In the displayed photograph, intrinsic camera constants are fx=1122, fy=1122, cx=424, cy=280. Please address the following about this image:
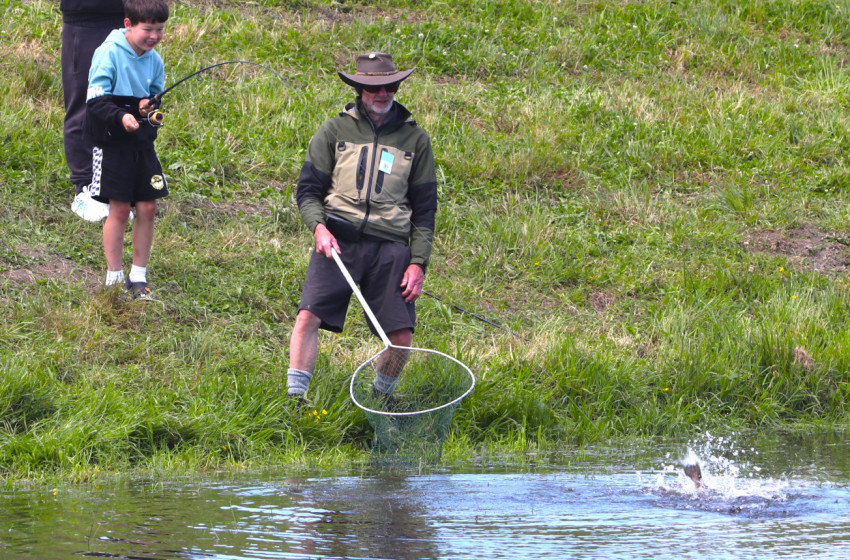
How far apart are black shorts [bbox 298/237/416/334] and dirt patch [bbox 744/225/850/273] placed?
197 inches

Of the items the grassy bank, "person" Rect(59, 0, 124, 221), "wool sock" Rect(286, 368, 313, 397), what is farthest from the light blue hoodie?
"wool sock" Rect(286, 368, 313, 397)

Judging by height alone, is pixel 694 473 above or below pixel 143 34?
below

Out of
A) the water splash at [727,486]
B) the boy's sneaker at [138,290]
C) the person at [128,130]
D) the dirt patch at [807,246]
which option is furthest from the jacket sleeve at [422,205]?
the dirt patch at [807,246]

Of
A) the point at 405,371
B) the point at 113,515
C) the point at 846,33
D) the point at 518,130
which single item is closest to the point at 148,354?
the point at 405,371

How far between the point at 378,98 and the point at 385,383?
5.13 feet

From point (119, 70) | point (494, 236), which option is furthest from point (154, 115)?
→ point (494, 236)

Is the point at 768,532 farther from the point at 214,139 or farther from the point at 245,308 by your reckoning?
the point at 214,139

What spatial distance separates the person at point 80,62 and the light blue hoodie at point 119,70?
5.02ft

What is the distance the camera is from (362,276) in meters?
6.23

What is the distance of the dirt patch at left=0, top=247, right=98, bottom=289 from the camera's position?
782 cm

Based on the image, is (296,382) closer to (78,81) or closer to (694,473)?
(694,473)

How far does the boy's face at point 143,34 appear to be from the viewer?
7.00m

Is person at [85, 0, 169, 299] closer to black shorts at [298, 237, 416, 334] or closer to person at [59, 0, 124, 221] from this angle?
person at [59, 0, 124, 221]

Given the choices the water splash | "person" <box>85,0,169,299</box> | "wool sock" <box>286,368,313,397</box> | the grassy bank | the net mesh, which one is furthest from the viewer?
"person" <box>85,0,169,299</box>
